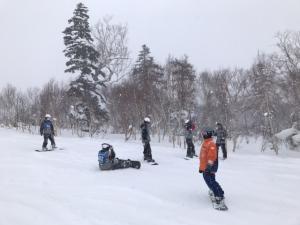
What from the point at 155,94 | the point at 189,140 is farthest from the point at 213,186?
the point at 155,94

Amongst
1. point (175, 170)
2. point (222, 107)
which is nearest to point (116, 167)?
point (175, 170)

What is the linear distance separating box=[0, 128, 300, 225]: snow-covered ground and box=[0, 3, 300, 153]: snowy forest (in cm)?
1428

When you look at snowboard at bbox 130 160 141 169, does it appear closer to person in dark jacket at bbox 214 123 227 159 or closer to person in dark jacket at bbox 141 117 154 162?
person in dark jacket at bbox 141 117 154 162

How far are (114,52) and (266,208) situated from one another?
1473 inches

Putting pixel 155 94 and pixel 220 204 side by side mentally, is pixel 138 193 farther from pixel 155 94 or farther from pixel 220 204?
pixel 155 94

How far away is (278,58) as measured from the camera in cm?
3909

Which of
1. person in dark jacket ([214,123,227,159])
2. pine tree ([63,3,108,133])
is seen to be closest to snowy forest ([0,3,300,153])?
pine tree ([63,3,108,133])

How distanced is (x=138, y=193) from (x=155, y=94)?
24654mm

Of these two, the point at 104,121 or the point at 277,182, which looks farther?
the point at 104,121

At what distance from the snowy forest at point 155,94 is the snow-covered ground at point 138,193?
46.9ft

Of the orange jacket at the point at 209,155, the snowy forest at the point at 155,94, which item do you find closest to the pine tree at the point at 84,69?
the snowy forest at the point at 155,94

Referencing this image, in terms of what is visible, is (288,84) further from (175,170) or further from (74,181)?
(74,181)

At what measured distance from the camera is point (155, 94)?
34906 mm

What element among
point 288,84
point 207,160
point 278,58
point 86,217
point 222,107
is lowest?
point 86,217
